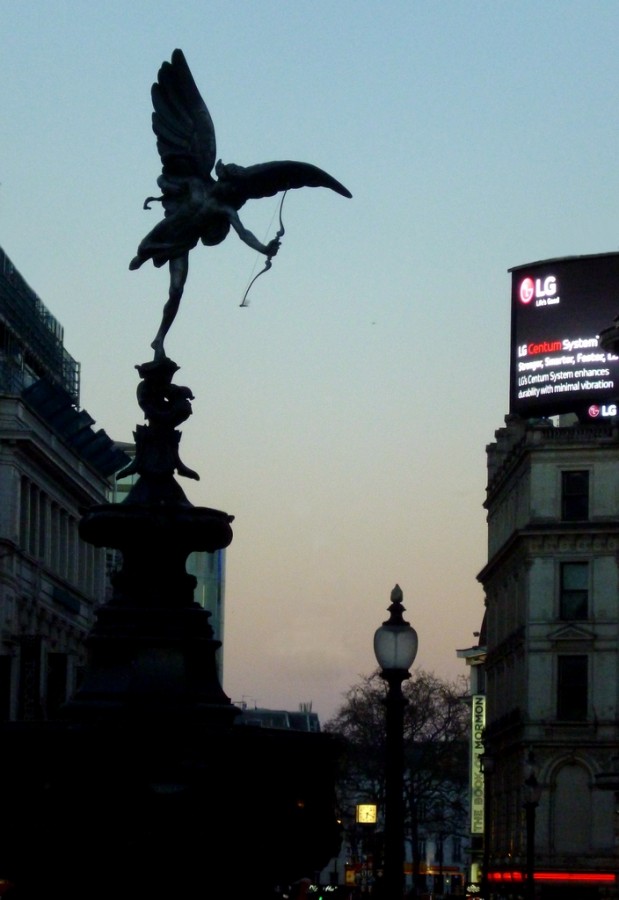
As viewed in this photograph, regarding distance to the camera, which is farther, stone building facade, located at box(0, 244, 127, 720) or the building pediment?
stone building facade, located at box(0, 244, 127, 720)

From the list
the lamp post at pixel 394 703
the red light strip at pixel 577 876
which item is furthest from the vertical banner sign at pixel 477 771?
the lamp post at pixel 394 703

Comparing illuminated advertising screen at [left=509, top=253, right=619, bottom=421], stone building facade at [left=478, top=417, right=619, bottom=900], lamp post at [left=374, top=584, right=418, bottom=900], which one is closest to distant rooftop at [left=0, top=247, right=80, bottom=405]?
illuminated advertising screen at [left=509, top=253, right=619, bottom=421]

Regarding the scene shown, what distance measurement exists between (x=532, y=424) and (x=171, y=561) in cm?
6949

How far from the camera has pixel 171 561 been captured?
1836cm

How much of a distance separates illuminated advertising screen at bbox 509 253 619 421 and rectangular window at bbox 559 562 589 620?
5.88 meters

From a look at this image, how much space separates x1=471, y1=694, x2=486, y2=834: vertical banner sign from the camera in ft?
401

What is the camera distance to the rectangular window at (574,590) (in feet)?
275

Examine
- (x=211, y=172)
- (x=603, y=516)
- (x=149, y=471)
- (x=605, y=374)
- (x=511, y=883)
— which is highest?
(x=605, y=374)

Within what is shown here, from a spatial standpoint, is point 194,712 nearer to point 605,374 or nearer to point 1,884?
point 1,884

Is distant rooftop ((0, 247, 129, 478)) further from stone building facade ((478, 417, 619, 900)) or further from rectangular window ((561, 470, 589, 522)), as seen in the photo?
rectangular window ((561, 470, 589, 522))

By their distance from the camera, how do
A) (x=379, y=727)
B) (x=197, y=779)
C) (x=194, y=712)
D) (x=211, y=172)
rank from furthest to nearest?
(x=379, y=727)
(x=211, y=172)
(x=194, y=712)
(x=197, y=779)

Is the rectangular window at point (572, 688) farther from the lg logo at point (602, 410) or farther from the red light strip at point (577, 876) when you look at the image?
the lg logo at point (602, 410)

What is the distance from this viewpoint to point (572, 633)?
83312 mm

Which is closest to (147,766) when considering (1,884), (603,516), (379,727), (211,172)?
(1,884)
